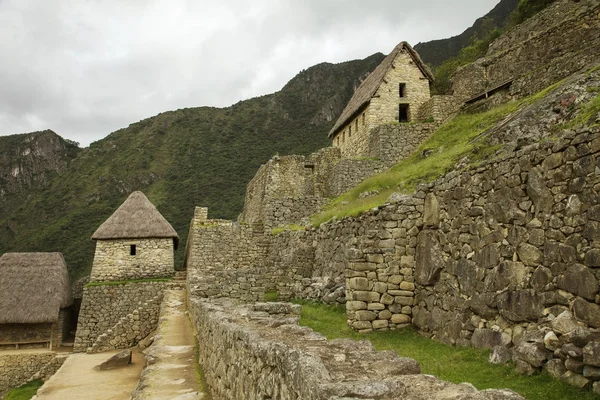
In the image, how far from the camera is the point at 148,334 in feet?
59.6

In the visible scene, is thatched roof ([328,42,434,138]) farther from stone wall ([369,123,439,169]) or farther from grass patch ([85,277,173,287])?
grass patch ([85,277,173,287])

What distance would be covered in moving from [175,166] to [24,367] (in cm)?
4199

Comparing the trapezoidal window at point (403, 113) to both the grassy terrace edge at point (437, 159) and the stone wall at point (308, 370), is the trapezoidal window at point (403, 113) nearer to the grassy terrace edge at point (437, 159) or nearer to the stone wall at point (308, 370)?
the grassy terrace edge at point (437, 159)

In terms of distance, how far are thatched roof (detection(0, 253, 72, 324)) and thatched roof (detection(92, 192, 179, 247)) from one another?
403 centimetres

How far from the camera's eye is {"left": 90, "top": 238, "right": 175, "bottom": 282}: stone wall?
2355cm

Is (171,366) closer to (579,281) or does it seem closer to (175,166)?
(579,281)

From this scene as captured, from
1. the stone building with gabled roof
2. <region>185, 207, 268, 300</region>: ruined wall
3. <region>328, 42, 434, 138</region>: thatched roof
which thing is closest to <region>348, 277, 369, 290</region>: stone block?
<region>185, 207, 268, 300</region>: ruined wall

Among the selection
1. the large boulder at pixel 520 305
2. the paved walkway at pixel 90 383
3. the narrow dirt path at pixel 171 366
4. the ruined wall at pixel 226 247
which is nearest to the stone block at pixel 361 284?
the large boulder at pixel 520 305

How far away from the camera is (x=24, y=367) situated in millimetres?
21391

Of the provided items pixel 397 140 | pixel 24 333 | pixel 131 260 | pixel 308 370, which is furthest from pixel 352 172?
pixel 308 370

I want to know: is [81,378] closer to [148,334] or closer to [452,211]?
[148,334]

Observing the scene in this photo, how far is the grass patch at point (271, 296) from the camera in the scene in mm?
12409

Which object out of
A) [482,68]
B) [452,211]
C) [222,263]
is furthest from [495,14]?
[452,211]

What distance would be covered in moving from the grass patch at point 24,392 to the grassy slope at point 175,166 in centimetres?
2131
